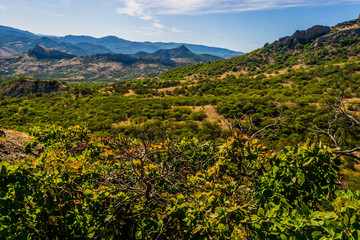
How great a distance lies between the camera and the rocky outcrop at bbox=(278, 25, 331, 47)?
3925 inches

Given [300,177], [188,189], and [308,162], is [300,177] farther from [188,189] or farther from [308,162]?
[188,189]

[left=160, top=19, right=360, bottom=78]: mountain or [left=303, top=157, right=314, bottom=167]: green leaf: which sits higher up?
[left=160, top=19, right=360, bottom=78]: mountain

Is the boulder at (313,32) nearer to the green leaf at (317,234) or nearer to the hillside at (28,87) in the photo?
the green leaf at (317,234)

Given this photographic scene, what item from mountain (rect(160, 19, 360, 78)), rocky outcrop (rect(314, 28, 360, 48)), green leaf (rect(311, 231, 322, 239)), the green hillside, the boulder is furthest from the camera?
the boulder

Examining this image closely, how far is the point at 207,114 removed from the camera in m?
37.5

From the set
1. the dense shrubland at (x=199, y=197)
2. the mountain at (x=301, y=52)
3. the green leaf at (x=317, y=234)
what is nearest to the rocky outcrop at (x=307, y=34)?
the mountain at (x=301, y=52)

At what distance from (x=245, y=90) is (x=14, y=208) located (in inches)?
2320

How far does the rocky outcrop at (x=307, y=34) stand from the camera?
99.7m

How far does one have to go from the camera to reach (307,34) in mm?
101625

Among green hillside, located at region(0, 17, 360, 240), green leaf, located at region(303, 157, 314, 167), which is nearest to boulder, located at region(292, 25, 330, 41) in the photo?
green hillside, located at region(0, 17, 360, 240)

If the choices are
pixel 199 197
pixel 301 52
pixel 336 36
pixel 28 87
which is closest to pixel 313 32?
pixel 336 36

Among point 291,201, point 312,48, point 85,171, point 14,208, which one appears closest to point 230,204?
point 291,201

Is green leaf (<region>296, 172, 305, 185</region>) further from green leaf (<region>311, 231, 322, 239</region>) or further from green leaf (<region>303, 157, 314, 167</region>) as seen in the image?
green leaf (<region>311, 231, 322, 239</region>)

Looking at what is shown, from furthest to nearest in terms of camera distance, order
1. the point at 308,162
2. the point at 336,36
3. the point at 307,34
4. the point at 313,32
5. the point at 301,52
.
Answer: the point at 307,34
the point at 313,32
the point at 301,52
the point at 336,36
the point at 308,162
